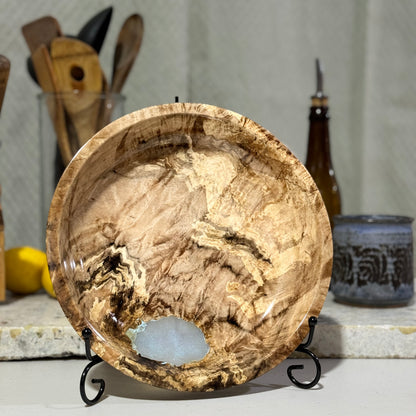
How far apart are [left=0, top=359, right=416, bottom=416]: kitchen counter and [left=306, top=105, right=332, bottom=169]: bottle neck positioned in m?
0.35

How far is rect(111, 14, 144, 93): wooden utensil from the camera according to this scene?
87 cm

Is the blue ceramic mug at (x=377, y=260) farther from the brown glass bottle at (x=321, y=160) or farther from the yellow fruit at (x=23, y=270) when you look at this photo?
the yellow fruit at (x=23, y=270)

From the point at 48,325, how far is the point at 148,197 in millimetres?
203

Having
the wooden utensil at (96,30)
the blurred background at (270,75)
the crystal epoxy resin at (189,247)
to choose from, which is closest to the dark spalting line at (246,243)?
the crystal epoxy resin at (189,247)

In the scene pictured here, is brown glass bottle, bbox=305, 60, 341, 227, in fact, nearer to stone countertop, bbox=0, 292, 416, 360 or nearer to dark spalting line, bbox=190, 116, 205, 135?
stone countertop, bbox=0, 292, 416, 360

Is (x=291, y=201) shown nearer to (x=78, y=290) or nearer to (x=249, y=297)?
(x=249, y=297)

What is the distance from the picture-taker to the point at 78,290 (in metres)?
0.53

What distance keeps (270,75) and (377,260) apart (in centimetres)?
56

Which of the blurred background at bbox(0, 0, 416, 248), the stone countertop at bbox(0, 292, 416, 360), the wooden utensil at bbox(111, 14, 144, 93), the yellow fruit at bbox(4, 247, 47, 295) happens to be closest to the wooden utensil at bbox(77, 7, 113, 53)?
the wooden utensil at bbox(111, 14, 144, 93)

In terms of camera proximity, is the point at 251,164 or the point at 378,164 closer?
the point at 251,164

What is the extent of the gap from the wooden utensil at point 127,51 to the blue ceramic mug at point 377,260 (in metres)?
0.40

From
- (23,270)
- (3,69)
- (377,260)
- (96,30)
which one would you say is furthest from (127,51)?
(377,260)

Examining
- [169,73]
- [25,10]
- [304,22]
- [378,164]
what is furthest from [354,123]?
[25,10]

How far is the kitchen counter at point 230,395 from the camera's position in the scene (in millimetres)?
503
